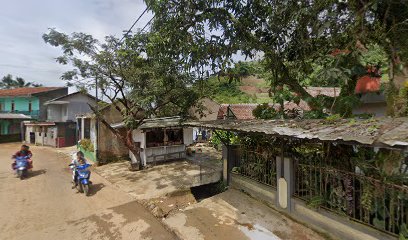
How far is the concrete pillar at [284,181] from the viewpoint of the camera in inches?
263

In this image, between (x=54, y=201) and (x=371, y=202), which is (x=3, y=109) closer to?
(x=54, y=201)

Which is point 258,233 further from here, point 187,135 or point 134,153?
point 187,135

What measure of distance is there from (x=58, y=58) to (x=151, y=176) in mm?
6894

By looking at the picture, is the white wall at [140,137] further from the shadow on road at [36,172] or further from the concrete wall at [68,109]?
the concrete wall at [68,109]

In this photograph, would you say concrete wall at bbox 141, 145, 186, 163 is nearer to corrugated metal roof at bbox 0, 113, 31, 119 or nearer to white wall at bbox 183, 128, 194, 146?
white wall at bbox 183, 128, 194, 146

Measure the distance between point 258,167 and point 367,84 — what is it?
3.90m

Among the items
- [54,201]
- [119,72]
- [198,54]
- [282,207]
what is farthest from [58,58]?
[282,207]

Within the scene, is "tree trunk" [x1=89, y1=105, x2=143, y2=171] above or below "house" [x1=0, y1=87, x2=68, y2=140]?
below

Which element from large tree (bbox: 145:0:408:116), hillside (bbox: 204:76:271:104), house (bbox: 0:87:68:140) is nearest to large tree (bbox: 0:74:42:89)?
house (bbox: 0:87:68:140)

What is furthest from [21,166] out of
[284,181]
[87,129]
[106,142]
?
[284,181]

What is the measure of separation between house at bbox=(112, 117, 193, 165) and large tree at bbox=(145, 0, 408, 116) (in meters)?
7.20

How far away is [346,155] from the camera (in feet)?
19.7

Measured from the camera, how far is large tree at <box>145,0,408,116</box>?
19.2ft

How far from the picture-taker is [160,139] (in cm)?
1520
